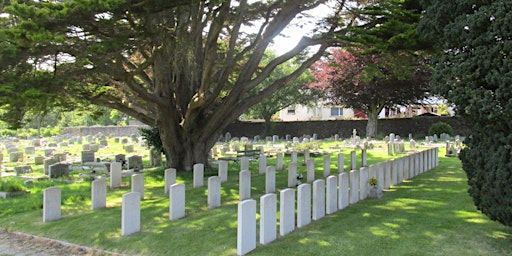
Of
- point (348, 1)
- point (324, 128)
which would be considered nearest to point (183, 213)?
point (348, 1)

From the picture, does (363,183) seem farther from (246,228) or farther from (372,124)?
(372,124)

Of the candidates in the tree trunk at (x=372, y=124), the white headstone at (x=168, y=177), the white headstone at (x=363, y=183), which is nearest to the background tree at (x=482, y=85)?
the white headstone at (x=363, y=183)

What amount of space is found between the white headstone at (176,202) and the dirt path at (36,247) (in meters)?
1.85

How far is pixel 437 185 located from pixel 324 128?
98.6 ft

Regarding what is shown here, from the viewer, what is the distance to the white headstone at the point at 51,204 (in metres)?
8.58

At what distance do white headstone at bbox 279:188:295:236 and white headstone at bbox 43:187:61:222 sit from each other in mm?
4638

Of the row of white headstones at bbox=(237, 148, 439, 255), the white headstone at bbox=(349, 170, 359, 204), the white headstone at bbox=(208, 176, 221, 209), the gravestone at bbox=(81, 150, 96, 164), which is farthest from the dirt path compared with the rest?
the gravestone at bbox=(81, 150, 96, 164)

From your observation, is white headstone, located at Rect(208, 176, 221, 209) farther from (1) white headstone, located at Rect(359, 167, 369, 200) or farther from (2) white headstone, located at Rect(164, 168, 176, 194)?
(1) white headstone, located at Rect(359, 167, 369, 200)

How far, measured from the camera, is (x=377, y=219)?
8016 millimetres

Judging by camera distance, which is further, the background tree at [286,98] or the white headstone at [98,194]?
the background tree at [286,98]

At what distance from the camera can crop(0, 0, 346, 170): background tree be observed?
851cm

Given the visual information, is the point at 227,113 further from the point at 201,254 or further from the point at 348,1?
the point at 201,254

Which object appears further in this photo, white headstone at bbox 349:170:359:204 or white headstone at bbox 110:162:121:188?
white headstone at bbox 110:162:121:188

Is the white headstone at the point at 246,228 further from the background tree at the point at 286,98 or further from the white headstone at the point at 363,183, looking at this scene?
the background tree at the point at 286,98
